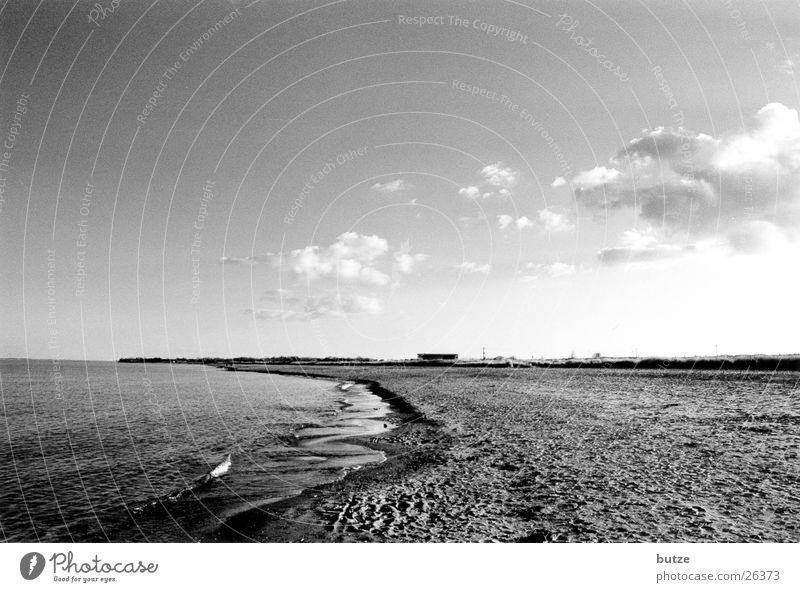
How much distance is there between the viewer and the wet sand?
959 centimetres

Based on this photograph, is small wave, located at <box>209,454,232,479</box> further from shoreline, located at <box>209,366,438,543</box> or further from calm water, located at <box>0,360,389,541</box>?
shoreline, located at <box>209,366,438,543</box>

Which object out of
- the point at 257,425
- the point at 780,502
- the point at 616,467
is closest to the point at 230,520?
the point at 616,467

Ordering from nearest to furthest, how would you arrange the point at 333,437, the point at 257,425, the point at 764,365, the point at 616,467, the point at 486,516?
the point at 486,516
the point at 616,467
the point at 333,437
the point at 257,425
the point at 764,365

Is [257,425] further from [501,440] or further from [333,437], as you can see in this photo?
[501,440]

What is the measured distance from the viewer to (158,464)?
1784cm

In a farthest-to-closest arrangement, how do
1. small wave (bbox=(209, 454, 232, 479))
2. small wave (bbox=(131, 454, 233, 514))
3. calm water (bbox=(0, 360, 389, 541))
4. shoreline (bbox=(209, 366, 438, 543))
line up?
small wave (bbox=(209, 454, 232, 479))
small wave (bbox=(131, 454, 233, 514))
calm water (bbox=(0, 360, 389, 541))
shoreline (bbox=(209, 366, 438, 543))

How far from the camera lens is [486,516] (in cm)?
1023

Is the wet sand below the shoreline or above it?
above

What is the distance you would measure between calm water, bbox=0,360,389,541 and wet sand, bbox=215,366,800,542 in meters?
1.81

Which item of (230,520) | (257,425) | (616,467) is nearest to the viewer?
(230,520)

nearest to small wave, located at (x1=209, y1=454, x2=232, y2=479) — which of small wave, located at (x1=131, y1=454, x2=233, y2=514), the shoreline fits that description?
small wave, located at (x1=131, y1=454, x2=233, y2=514)

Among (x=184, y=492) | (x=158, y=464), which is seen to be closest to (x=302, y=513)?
(x=184, y=492)

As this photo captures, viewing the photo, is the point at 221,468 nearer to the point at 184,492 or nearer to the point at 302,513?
the point at 184,492
